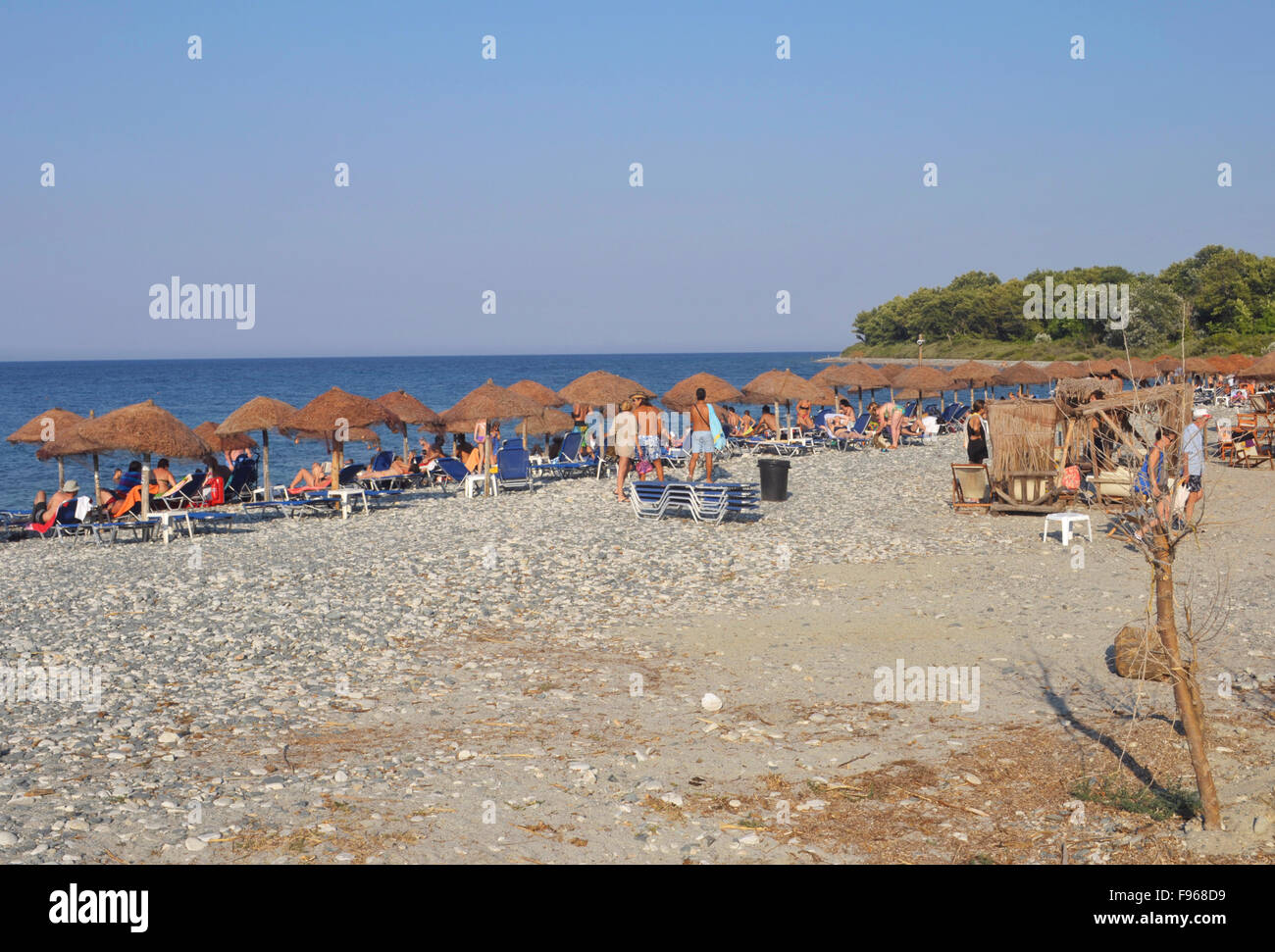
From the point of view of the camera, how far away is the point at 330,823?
16.0ft

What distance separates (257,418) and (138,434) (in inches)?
106

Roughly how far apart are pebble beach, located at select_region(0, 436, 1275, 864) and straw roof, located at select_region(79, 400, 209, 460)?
176 cm

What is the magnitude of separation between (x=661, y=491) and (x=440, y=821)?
970cm

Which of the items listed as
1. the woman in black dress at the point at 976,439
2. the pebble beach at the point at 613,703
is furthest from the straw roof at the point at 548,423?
the pebble beach at the point at 613,703

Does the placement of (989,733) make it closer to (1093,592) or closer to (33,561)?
(1093,592)

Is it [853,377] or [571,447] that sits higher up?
[853,377]

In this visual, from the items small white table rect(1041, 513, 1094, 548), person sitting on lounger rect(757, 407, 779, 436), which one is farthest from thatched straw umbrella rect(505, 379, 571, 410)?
small white table rect(1041, 513, 1094, 548)

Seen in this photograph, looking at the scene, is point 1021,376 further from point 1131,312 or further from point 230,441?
point 1131,312

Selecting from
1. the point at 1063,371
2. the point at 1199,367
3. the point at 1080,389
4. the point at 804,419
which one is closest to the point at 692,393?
the point at 804,419

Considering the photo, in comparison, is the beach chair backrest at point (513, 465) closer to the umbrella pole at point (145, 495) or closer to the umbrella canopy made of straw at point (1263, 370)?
the umbrella pole at point (145, 495)

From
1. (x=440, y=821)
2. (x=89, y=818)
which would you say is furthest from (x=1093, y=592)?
(x=89, y=818)

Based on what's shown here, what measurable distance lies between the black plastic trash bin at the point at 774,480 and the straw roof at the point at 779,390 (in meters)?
8.72

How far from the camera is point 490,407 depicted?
18.4 metres
